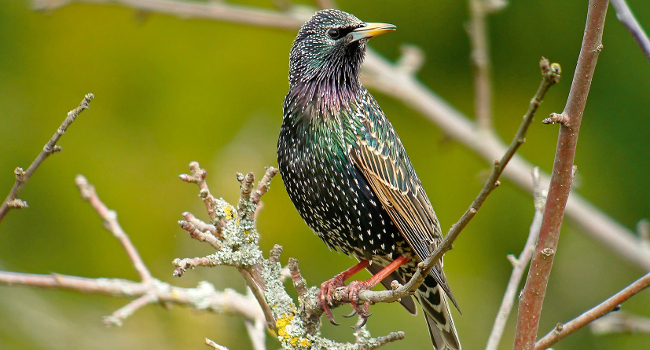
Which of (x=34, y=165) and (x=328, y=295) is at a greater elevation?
(x=34, y=165)

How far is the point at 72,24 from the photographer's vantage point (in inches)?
236

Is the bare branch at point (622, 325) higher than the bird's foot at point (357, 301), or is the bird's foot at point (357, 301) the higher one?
the bird's foot at point (357, 301)

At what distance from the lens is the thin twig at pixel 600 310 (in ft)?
5.61

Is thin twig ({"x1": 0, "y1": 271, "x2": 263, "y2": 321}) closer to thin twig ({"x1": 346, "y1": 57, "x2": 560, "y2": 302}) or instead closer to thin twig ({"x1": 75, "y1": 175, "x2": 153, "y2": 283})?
thin twig ({"x1": 75, "y1": 175, "x2": 153, "y2": 283})

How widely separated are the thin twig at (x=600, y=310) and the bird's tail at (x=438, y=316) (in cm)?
119

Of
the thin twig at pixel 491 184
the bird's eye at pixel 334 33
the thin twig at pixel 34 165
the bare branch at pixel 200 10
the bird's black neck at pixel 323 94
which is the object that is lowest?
the thin twig at pixel 491 184

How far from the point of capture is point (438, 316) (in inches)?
128

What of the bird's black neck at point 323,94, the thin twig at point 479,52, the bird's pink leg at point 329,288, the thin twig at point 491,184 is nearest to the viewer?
the thin twig at point 491,184

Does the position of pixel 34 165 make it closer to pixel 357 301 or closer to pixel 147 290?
pixel 147 290

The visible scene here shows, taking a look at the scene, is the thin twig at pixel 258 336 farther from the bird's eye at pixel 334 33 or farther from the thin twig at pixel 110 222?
the bird's eye at pixel 334 33

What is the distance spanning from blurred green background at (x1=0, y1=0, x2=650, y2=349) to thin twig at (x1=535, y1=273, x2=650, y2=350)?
284 cm

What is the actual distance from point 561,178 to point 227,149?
3.36 meters

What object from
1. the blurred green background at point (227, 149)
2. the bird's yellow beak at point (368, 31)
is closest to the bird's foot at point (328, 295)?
the bird's yellow beak at point (368, 31)

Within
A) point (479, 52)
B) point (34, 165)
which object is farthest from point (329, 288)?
point (479, 52)
